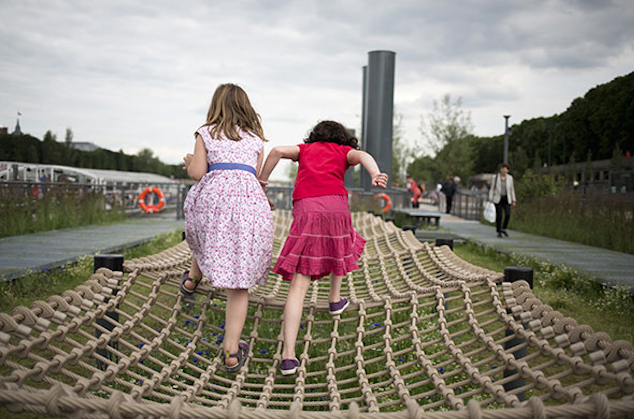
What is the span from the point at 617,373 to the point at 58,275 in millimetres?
4628

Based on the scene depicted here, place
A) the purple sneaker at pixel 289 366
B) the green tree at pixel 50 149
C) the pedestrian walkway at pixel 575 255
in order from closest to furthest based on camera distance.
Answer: the purple sneaker at pixel 289 366 → the pedestrian walkway at pixel 575 255 → the green tree at pixel 50 149

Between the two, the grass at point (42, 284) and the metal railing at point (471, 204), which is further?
the metal railing at point (471, 204)

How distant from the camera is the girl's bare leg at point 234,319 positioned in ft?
7.38

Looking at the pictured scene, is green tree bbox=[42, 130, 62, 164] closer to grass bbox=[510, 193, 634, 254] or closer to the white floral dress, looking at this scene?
the white floral dress

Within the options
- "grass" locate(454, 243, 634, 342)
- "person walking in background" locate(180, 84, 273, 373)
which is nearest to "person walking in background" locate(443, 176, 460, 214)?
"grass" locate(454, 243, 634, 342)

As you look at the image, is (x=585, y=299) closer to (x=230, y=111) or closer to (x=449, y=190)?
(x=230, y=111)

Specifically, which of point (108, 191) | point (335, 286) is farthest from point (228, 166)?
point (108, 191)

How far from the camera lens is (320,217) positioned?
8.41 feet

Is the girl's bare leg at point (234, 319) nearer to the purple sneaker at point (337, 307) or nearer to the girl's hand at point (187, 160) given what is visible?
the purple sneaker at point (337, 307)

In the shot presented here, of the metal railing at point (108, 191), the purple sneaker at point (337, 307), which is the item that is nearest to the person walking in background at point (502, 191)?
the metal railing at point (108, 191)

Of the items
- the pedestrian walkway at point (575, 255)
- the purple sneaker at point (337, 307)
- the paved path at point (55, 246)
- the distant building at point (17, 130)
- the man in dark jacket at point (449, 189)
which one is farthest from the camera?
the man in dark jacket at point (449, 189)

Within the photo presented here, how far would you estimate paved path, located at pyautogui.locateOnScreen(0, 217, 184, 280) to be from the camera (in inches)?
184

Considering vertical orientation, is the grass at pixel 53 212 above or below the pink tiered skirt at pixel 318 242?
below

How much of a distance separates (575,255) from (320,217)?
17.9 ft
